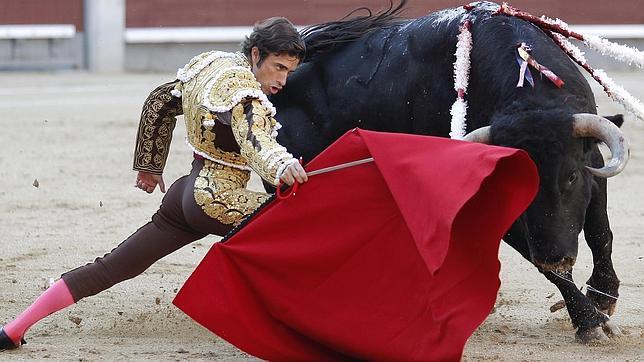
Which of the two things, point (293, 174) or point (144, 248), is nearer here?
point (293, 174)

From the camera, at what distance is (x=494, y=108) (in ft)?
10.3

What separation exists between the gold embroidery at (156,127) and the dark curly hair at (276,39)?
40 cm

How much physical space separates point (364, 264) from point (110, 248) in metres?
2.03

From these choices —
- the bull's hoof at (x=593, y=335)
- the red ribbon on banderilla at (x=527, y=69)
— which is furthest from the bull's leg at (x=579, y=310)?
the red ribbon on banderilla at (x=527, y=69)

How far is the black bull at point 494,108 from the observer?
287 centimetres

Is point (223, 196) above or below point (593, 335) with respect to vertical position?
above

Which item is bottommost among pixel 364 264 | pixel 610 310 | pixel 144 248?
pixel 610 310

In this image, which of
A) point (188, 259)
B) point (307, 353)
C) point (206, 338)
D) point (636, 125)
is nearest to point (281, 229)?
point (307, 353)

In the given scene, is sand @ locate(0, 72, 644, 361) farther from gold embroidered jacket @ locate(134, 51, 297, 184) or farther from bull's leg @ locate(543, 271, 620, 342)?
gold embroidered jacket @ locate(134, 51, 297, 184)

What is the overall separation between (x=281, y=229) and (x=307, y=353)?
0.94 feet

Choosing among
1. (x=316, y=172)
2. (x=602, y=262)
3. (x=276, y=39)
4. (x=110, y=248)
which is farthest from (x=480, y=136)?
(x=110, y=248)

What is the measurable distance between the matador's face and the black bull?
54 cm

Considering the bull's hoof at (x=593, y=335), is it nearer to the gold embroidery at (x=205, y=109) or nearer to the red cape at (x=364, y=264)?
the red cape at (x=364, y=264)

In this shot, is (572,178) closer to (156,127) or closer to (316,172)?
(316,172)
